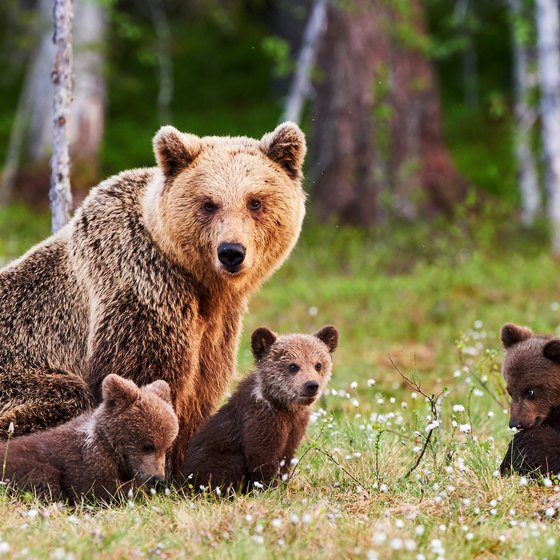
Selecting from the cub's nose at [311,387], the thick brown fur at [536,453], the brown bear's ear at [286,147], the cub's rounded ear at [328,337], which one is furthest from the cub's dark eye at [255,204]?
the thick brown fur at [536,453]

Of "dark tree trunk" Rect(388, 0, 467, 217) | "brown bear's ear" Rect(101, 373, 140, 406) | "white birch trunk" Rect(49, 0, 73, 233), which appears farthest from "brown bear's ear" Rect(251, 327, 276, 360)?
"dark tree trunk" Rect(388, 0, 467, 217)

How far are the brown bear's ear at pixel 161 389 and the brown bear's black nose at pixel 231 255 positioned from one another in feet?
2.63

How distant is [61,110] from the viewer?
8.82m

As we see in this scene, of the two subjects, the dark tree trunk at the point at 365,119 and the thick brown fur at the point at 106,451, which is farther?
the dark tree trunk at the point at 365,119

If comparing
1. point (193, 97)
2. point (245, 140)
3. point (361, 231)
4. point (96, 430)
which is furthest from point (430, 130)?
point (193, 97)

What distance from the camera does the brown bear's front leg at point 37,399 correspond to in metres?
6.69

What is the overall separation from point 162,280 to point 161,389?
0.79 m

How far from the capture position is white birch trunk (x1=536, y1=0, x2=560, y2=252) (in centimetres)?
1661

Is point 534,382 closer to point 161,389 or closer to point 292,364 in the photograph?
point 292,364

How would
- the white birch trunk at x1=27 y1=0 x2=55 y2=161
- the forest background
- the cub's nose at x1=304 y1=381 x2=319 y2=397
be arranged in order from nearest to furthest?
the forest background < the cub's nose at x1=304 y1=381 x2=319 y2=397 < the white birch trunk at x1=27 y1=0 x2=55 y2=161

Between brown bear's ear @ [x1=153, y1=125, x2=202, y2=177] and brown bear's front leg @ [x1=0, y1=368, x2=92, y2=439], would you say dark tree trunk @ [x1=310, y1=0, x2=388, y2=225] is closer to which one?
brown bear's ear @ [x1=153, y1=125, x2=202, y2=177]

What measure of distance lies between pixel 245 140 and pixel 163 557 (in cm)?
315

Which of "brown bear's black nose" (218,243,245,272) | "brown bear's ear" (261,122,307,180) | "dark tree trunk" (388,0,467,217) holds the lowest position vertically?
"brown bear's black nose" (218,243,245,272)

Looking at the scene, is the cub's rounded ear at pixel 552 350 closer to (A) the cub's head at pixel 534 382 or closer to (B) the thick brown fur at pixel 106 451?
(A) the cub's head at pixel 534 382
